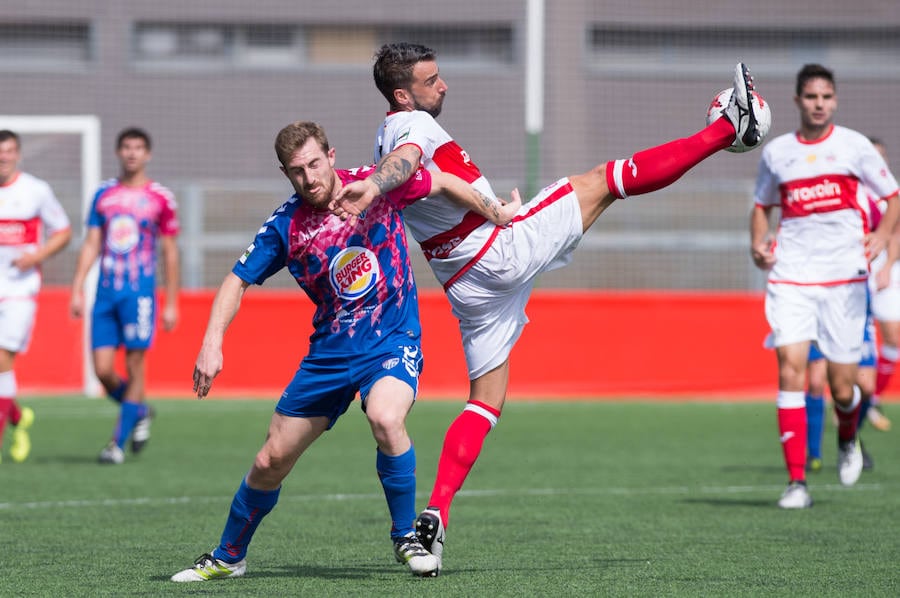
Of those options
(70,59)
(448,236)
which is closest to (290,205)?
(448,236)

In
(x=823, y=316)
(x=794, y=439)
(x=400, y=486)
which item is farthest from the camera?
(x=823, y=316)

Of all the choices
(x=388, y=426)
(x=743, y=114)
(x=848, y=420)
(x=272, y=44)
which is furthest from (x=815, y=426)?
(x=272, y=44)

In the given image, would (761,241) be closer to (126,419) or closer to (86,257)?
(126,419)

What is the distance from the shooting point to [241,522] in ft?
17.6

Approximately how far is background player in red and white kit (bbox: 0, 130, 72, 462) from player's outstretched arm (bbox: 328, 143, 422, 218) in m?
4.94

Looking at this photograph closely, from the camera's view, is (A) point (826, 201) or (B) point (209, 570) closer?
(B) point (209, 570)

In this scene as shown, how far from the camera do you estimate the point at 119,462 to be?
9.80 m

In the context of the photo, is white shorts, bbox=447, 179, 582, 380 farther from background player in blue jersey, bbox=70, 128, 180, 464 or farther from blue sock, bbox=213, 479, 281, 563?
background player in blue jersey, bbox=70, 128, 180, 464

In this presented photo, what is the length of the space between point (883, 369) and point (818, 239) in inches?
200

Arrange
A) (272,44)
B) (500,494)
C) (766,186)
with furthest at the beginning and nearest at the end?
(272,44)
(500,494)
(766,186)

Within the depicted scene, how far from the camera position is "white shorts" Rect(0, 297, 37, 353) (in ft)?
31.1

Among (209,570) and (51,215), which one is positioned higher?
(51,215)

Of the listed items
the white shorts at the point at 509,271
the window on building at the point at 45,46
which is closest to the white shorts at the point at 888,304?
the white shorts at the point at 509,271

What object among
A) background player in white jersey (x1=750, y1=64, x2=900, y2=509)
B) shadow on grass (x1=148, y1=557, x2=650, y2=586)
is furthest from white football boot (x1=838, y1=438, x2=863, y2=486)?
shadow on grass (x1=148, y1=557, x2=650, y2=586)
